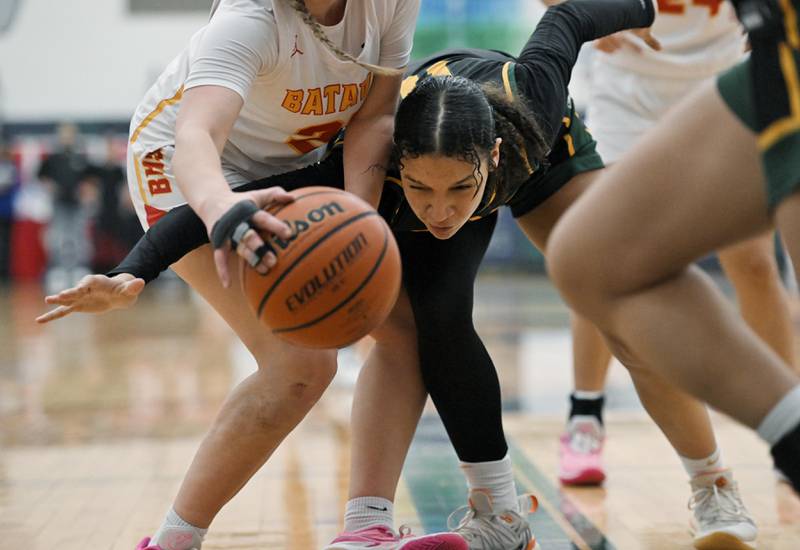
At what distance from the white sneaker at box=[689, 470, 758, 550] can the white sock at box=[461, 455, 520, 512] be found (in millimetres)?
525

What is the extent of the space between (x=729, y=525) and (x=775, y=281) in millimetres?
1160

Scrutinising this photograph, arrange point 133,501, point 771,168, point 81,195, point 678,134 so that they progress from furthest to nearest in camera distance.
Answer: point 81,195 < point 133,501 < point 678,134 < point 771,168

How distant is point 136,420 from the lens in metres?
5.03

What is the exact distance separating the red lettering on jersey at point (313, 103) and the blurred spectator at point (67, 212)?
12257mm

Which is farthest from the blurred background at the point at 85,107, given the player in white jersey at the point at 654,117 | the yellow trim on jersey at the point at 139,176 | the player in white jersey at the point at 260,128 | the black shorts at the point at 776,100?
the black shorts at the point at 776,100

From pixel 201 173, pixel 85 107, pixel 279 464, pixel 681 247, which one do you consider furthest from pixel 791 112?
pixel 85 107

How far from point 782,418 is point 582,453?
204cm

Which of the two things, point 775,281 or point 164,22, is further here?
point 164,22

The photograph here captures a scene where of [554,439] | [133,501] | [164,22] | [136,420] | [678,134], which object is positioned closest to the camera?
[678,134]

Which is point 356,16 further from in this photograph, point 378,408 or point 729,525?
point 729,525

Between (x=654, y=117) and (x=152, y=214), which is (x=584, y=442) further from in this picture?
(x=152, y=214)

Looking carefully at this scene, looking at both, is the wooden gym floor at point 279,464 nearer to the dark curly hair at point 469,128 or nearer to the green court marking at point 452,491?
the green court marking at point 452,491

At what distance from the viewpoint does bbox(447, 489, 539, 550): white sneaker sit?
2742 millimetres

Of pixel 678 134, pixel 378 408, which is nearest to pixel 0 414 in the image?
pixel 378 408
